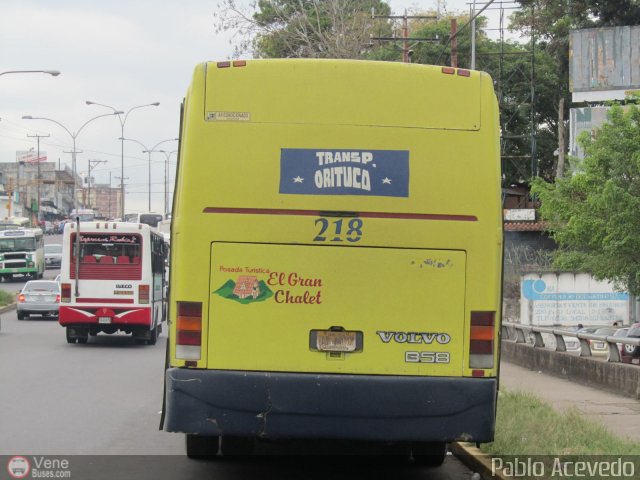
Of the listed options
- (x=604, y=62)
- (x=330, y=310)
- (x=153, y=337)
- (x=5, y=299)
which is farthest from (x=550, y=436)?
(x=5, y=299)

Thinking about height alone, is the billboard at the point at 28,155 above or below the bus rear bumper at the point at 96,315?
above

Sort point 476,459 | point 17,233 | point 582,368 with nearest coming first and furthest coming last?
point 476,459 < point 582,368 < point 17,233

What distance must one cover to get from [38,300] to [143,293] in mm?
14984

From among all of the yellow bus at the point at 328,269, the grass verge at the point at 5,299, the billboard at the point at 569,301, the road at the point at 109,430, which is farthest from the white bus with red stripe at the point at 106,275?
the grass verge at the point at 5,299

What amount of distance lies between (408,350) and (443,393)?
0.42 metres

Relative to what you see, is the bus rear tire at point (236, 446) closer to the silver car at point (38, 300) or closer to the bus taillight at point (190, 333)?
the bus taillight at point (190, 333)

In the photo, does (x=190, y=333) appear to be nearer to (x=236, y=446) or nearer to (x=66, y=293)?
(x=236, y=446)

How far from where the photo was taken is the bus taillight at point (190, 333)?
26.3 ft

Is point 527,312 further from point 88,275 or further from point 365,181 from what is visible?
point 365,181

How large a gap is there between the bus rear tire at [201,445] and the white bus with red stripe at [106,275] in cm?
1592

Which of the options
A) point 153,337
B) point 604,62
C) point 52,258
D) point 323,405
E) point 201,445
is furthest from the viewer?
point 52,258

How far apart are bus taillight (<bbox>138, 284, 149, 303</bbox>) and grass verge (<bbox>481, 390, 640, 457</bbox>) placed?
15.0m

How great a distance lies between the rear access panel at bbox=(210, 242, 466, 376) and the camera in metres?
8.04

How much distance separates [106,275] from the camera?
1011 inches
